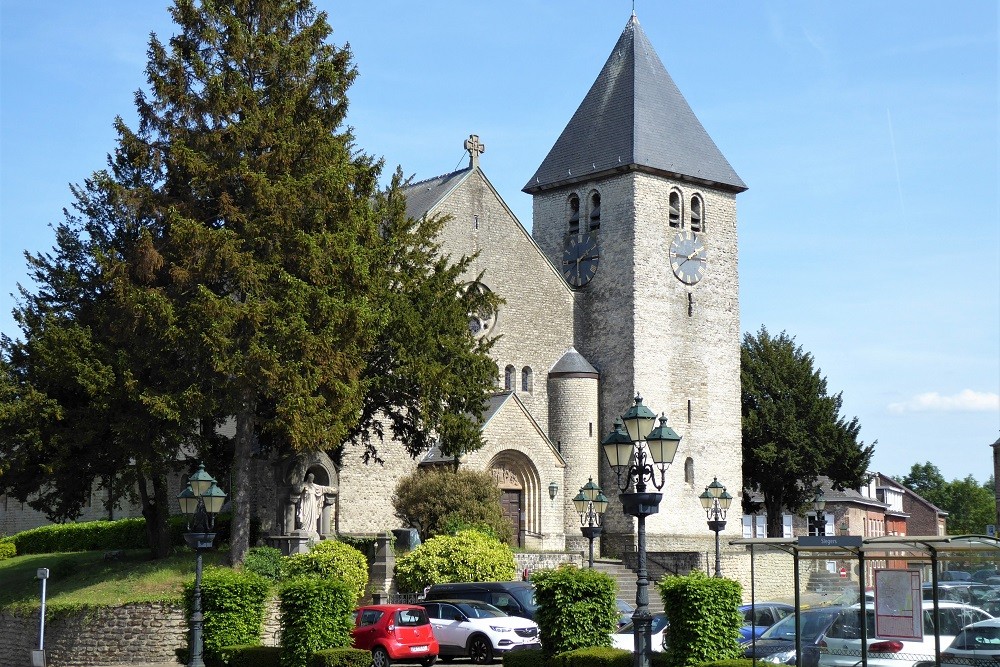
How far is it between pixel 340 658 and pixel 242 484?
1028 centimetres

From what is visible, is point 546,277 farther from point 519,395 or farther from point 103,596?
point 103,596

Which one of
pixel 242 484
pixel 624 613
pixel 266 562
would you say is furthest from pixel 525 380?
pixel 624 613

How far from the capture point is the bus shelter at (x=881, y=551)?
1482 cm

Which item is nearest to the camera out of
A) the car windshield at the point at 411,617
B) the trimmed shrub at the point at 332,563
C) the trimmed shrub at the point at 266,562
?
the car windshield at the point at 411,617

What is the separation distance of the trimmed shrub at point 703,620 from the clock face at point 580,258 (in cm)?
2858

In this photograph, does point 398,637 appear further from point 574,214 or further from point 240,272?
point 574,214

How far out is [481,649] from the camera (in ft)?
81.0

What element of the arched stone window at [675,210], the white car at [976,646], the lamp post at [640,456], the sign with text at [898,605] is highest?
the arched stone window at [675,210]

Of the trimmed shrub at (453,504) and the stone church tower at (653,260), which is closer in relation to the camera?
the trimmed shrub at (453,504)

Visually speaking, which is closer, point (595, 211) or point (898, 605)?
point (898, 605)

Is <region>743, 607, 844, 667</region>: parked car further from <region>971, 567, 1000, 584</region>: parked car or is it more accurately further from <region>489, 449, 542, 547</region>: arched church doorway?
<region>489, 449, 542, 547</region>: arched church doorway

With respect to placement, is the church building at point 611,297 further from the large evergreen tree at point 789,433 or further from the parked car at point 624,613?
the parked car at point 624,613

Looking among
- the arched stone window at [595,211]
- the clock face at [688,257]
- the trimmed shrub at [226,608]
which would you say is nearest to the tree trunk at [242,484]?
the trimmed shrub at [226,608]

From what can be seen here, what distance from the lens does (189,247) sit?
29.3 m
